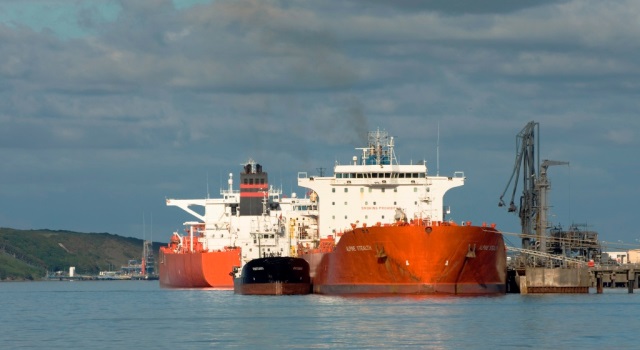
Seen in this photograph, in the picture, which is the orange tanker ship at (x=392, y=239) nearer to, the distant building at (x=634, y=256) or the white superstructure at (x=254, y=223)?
the white superstructure at (x=254, y=223)

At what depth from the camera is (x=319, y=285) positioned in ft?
303

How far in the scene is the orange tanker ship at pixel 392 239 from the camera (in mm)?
77812

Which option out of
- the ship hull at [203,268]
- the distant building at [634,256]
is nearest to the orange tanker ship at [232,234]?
the ship hull at [203,268]

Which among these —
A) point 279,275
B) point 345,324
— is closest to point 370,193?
point 279,275

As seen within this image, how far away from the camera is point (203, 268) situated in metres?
122

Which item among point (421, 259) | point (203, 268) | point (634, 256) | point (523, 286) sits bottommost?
point (523, 286)

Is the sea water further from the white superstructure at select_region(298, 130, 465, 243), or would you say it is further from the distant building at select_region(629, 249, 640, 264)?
the distant building at select_region(629, 249, 640, 264)

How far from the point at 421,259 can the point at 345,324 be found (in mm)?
16089

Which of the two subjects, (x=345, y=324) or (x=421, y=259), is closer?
(x=345, y=324)

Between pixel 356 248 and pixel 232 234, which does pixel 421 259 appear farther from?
pixel 232 234

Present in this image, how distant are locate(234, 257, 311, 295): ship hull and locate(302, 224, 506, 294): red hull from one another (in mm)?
9442

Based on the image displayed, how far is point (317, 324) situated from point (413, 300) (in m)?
15.2

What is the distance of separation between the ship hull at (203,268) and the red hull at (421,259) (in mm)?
30020

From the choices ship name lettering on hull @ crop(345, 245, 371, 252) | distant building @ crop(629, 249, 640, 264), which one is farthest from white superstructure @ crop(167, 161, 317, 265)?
distant building @ crop(629, 249, 640, 264)
